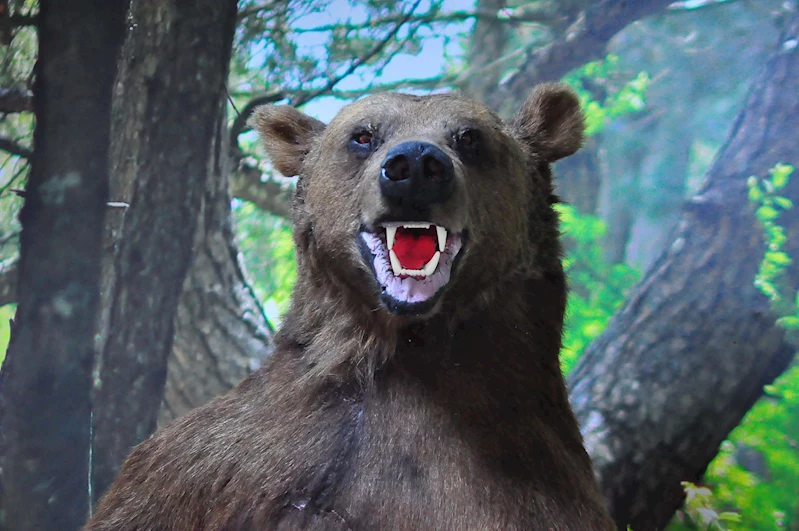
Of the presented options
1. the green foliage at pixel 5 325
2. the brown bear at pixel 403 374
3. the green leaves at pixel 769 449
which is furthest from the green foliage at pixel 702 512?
the green foliage at pixel 5 325

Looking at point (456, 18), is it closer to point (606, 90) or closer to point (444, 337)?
point (606, 90)

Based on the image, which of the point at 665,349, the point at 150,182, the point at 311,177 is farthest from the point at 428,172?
the point at 665,349

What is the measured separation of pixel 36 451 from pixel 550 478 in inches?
86.3

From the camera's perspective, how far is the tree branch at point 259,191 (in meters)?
3.47

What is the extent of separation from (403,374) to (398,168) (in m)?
0.57

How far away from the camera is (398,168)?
1.73 m

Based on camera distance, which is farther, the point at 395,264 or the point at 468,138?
the point at 468,138

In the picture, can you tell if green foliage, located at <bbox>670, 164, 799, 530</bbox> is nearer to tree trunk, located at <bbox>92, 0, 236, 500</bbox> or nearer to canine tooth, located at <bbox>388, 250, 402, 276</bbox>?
canine tooth, located at <bbox>388, 250, 402, 276</bbox>

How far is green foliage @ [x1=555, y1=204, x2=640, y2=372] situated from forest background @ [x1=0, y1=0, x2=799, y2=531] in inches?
0.4

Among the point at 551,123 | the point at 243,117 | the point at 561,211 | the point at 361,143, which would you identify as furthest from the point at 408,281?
the point at 243,117

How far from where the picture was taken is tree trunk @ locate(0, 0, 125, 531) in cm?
299

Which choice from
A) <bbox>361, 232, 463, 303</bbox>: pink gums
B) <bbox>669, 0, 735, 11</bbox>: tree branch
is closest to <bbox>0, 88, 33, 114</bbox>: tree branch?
<bbox>361, 232, 463, 303</bbox>: pink gums

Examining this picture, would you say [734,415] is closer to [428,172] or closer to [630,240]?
[630,240]

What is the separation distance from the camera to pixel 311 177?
7.44ft
